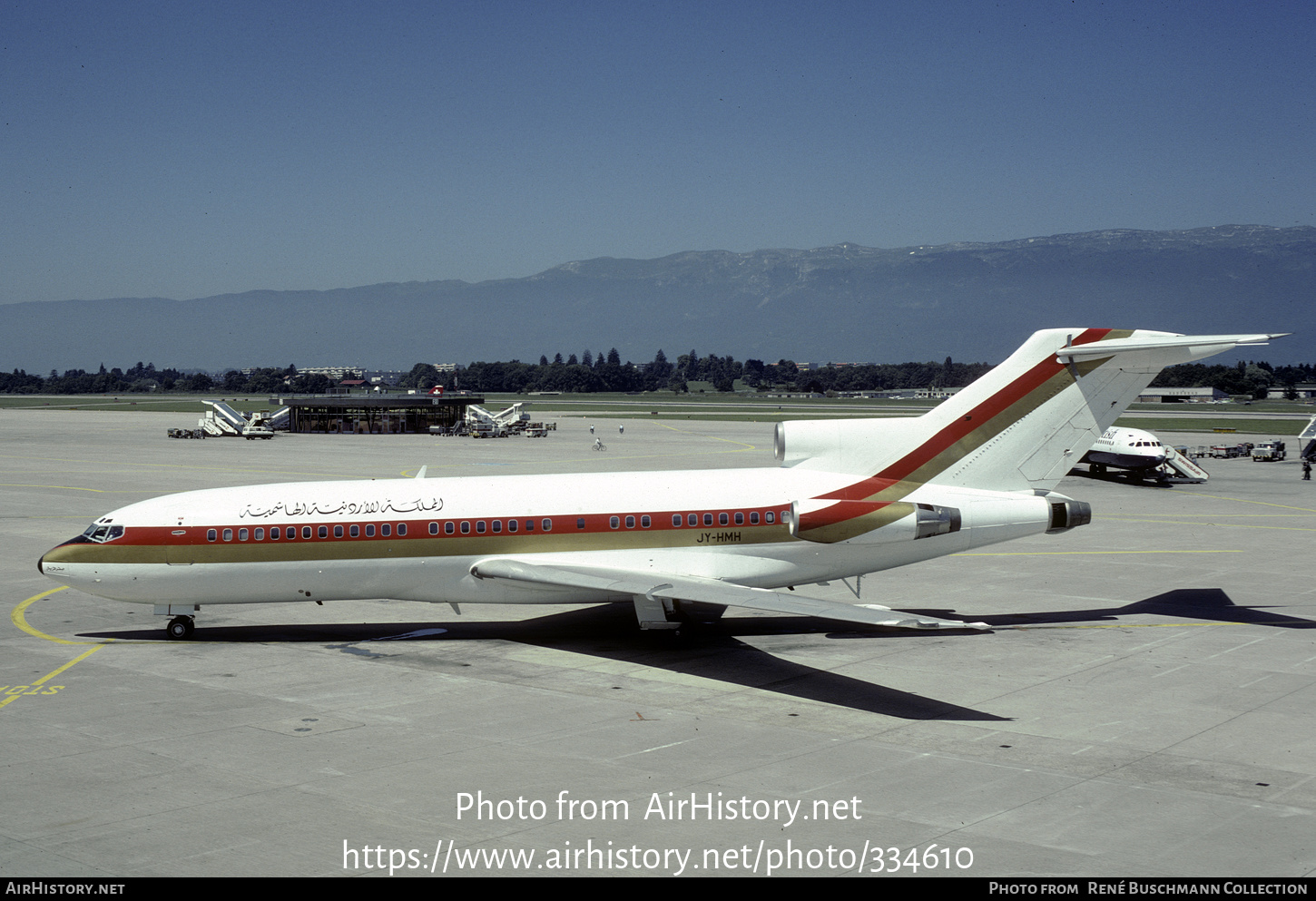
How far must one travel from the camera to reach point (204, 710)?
18078mm

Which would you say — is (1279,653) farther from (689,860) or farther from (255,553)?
(255,553)

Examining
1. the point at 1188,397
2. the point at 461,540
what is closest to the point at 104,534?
the point at 461,540

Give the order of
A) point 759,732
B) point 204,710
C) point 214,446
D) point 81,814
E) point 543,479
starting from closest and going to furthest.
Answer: point 81,814, point 759,732, point 204,710, point 543,479, point 214,446

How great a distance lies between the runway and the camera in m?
12.3

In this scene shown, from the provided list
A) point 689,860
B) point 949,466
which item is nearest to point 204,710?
point 689,860

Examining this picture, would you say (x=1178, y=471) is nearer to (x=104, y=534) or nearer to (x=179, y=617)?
(x=179, y=617)

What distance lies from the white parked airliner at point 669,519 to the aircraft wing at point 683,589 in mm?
157

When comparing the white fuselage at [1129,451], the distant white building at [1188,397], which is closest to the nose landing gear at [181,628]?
the white fuselage at [1129,451]

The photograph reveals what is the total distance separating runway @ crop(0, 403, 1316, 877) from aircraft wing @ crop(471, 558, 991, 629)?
1.54 m

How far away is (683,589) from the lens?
68.3ft

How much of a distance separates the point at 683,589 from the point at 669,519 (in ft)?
9.31

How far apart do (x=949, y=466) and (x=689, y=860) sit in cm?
1428

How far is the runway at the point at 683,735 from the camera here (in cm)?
1227

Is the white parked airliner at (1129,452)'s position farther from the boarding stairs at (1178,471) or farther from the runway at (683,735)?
the runway at (683,735)
